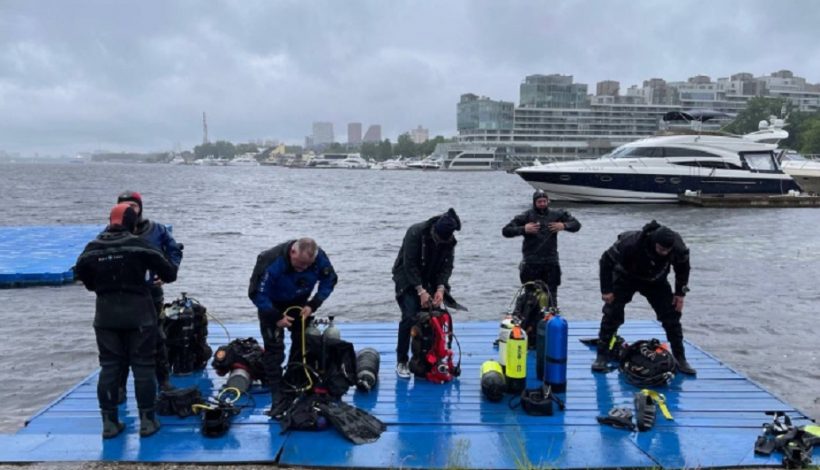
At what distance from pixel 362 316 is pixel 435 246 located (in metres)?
6.50

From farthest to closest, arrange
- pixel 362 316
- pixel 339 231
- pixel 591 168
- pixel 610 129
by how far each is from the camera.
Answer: pixel 610 129
pixel 591 168
pixel 339 231
pixel 362 316

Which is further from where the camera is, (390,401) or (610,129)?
(610,129)

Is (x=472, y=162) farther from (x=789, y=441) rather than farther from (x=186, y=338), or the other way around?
(x=789, y=441)

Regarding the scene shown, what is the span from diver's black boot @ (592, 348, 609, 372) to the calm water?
276cm

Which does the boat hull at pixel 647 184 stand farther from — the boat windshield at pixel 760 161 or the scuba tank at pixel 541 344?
the scuba tank at pixel 541 344

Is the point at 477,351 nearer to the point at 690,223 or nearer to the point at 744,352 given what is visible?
the point at 744,352

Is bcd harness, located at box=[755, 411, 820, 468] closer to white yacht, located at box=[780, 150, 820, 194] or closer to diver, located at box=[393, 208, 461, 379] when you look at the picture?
diver, located at box=[393, 208, 461, 379]

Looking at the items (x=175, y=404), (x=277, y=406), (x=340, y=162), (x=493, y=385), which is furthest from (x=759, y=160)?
(x=340, y=162)

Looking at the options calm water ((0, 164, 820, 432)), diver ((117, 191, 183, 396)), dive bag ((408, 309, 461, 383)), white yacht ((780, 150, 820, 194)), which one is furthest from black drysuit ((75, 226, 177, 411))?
white yacht ((780, 150, 820, 194))

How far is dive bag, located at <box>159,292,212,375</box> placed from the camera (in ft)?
22.2

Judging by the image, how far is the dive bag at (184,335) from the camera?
6773 millimetres

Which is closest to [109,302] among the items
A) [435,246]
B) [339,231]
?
[435,246]

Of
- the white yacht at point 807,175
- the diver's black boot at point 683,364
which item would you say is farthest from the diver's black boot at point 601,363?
the white yacht at point 807,175

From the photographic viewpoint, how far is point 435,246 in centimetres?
680
